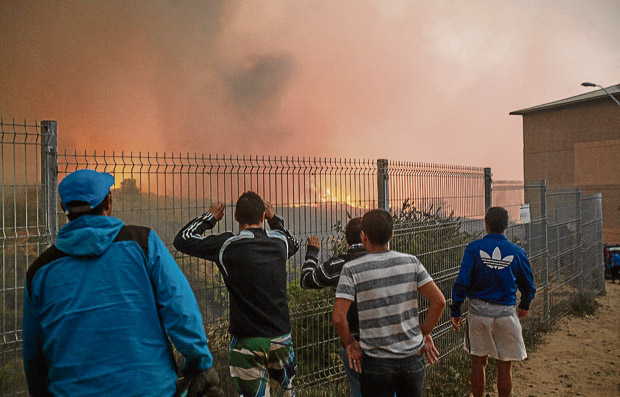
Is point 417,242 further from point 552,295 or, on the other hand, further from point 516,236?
point 552,295

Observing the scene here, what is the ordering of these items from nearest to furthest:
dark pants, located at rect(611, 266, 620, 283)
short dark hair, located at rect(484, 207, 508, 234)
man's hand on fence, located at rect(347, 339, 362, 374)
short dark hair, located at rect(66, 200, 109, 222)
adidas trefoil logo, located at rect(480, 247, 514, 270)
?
short dark hair, located at rect(66, 200, 109, 222) → man's hand on fence, located at rect(347, 339, 362, 374) → adidas trefoil logo, located at rect(480, 247, 514, 270) → short dark hair, located at rect(484, 207, 508, 234) → dark pants, located at rect(611, 266, 620, 283)

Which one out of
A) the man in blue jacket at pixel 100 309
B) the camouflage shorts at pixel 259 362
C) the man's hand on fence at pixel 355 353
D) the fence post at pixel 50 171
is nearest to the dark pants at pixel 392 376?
the man's hand on fence at pixel 355 353

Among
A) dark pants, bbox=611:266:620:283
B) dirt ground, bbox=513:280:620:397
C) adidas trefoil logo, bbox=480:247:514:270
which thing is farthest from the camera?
dark pants, bbox=611:266:620:283

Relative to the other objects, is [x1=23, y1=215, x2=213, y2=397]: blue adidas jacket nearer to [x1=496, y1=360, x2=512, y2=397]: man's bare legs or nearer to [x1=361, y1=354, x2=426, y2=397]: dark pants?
[x1=361, y1=354, x2=426, y2=397]: dark pants

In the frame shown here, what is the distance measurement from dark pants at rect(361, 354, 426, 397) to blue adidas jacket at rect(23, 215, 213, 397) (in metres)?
1.39

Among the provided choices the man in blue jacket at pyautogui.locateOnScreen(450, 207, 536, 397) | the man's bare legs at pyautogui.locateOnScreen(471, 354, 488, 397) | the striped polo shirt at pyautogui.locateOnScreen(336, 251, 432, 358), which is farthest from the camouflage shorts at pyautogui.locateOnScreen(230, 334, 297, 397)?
the man's bare legs at pyautogui.locateOnScreen(471, 354, 488, 397)

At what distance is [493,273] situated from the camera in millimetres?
4965

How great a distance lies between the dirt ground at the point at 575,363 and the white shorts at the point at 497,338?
1971 mm

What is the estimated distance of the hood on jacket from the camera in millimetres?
2170

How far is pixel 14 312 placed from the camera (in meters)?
3.79

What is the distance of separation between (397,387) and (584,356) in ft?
21.3

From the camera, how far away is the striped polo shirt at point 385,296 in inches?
126

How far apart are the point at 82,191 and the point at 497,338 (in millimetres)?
4274

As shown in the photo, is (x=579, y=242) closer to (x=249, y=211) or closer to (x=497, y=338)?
(x=497, y=338)
